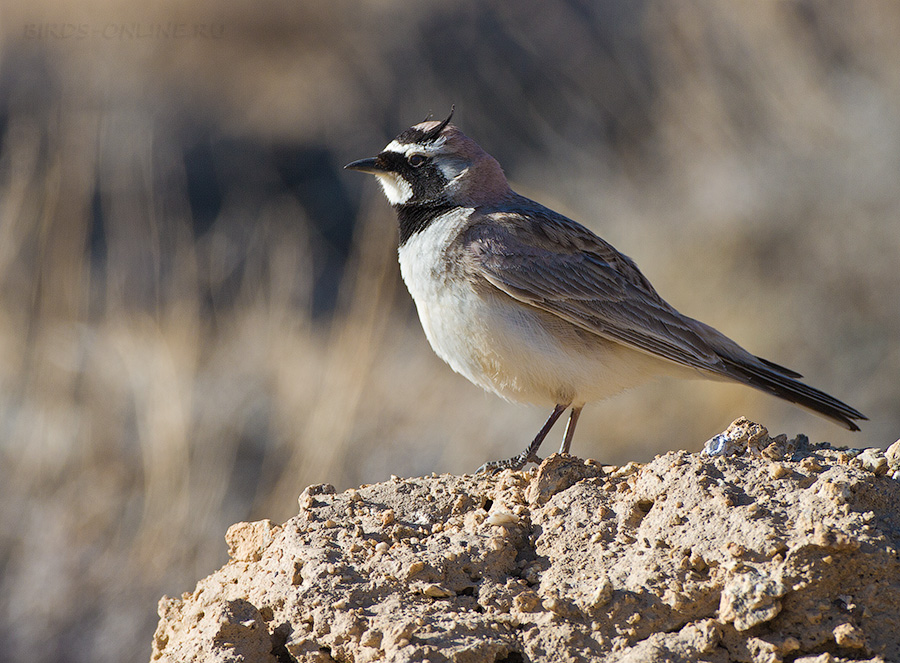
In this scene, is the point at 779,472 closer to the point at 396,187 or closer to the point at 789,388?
the point at 789,388

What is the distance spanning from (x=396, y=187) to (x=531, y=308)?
3.70 ft

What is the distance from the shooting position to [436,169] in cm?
517

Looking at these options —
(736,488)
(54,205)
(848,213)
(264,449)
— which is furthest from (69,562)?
(848,213)

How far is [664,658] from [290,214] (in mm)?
11913

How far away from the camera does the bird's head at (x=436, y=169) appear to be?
513cm

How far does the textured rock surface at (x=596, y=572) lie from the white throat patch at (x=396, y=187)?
7.09ft

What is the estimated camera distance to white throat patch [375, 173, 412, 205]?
5.19 m

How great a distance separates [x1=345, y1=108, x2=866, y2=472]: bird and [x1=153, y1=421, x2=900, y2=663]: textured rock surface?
1.07 meters

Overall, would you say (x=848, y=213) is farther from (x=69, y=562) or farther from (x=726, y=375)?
(x=69, y=562)

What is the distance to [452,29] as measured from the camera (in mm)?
16328

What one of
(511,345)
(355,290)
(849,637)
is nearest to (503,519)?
(849,637)

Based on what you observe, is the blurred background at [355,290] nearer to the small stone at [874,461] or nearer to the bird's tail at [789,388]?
the bird's tail at [789,388]

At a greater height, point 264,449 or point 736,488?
point 264,449

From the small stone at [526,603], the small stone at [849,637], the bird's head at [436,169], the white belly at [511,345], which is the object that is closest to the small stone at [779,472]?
the small stone at [849,637]
